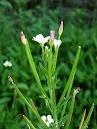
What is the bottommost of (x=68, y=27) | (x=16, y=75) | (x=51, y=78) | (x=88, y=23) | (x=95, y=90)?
(x=51, y=78)

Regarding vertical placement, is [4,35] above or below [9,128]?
above

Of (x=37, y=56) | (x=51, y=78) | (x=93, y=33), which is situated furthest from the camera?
(x=93, y=33)

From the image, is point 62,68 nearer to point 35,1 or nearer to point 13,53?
point 13,53

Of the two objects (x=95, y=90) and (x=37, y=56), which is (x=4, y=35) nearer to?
(x=37, y=56)

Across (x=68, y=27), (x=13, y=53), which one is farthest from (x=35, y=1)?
(x=13, y=53)

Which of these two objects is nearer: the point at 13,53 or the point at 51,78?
the point at 51,78

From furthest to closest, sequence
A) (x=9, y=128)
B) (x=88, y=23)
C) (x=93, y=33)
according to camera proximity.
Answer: (x=88, y=23) → (x=93, y=33) → (x=9, y=128)
